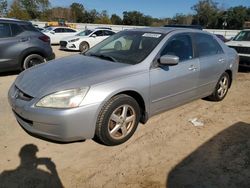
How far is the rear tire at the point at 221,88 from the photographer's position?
5939 mm

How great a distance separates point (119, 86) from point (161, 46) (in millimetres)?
1149

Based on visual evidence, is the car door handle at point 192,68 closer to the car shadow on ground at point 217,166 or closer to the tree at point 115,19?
the car shadow on ground at point 217,166

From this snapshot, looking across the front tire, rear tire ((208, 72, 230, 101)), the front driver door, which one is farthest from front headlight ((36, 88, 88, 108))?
rear tire ((208, 72, 230, 101))

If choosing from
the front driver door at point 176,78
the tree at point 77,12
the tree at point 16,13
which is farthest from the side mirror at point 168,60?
the tree at point 77,12

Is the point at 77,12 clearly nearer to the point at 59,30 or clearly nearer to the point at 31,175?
the point at 59,30

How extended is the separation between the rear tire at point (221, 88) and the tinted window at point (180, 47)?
1297 mm

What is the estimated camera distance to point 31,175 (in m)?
3.25

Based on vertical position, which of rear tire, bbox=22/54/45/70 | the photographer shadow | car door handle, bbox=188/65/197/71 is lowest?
the photographer shadow

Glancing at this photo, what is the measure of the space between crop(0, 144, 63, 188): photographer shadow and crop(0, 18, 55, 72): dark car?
4.76 m

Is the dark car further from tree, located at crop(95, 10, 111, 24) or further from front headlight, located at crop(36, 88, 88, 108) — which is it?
tree, located at crop(95, 10, 111, 24)

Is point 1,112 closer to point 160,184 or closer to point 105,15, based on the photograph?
point 160,184

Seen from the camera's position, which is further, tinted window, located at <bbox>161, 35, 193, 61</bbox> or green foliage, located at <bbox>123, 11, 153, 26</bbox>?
green foliage, located at <bbox>123, 11, 153, 26</bbox>

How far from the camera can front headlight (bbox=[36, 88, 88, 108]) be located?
3473 millimetres

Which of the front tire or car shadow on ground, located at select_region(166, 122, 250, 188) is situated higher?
the front tire
